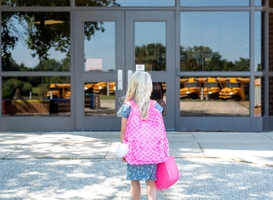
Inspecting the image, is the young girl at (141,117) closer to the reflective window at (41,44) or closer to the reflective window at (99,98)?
the reflective window at (99,98)

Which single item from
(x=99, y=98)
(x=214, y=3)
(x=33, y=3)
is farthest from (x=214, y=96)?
(x=33, y=3)

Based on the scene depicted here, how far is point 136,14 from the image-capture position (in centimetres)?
1033

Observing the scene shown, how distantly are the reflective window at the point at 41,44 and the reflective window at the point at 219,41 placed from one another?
2.75 m

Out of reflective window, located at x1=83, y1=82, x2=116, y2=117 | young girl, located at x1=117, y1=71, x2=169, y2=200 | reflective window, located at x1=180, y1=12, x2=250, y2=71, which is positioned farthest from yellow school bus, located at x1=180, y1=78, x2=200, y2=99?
young girl, located at x1=117, y1=71, x2=169, y2=200

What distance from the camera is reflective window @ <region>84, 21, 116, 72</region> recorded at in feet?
33.9

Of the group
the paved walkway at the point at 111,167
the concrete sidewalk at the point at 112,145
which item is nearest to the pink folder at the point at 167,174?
the paved walkway at the point at 111,167

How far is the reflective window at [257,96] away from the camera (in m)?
10.3

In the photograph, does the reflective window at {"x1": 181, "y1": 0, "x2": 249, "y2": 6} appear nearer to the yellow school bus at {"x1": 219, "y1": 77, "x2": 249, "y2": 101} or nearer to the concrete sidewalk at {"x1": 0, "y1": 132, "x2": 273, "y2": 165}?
the yellow school bus at {"x1": 219, "y1": 77, "x2": 249, "y2": 101}

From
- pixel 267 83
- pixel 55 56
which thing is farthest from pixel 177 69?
pixel 55 56

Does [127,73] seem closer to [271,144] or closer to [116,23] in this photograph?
[116,23]

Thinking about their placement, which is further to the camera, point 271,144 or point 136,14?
point 136,14

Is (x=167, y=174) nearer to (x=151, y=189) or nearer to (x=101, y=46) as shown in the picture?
(x=151, y=189)

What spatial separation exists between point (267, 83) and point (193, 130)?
1.95 m

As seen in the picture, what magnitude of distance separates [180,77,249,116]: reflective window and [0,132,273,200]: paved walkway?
0.66 m
